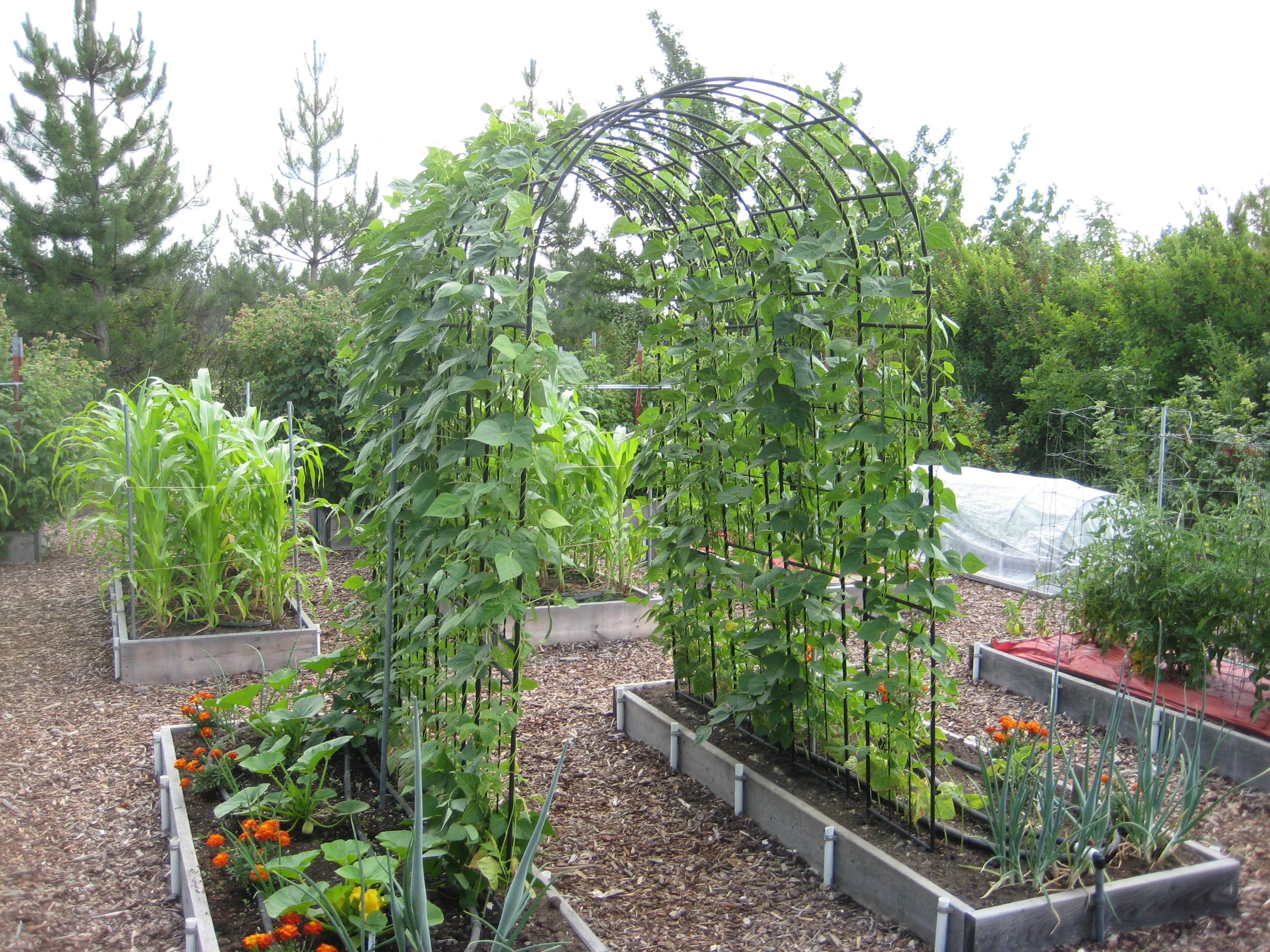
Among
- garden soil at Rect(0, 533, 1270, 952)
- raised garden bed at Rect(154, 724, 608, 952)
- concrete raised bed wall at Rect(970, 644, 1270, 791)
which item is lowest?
garden soil at Rect(0, 533, 1270, 952)

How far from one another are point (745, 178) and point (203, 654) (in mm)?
3469

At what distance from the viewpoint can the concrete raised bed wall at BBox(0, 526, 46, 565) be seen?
6988 millimetres

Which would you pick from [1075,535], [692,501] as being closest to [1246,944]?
[692,501]

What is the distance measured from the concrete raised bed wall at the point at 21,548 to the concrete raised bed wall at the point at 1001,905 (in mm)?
6727

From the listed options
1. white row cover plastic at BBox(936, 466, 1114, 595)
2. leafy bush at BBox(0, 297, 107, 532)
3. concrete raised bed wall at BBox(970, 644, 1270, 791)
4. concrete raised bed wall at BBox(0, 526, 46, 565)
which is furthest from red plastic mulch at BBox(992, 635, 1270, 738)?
concrete raised bed wall at BBox(0, 526, 46, 565)

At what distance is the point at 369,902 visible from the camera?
197cm

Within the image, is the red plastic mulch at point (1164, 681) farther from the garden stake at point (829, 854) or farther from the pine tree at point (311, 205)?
the pine tree at point (311, 205)

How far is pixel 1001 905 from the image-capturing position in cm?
225

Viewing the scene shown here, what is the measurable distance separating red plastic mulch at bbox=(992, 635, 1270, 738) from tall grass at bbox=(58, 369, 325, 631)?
3781mm

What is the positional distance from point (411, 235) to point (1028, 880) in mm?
2521

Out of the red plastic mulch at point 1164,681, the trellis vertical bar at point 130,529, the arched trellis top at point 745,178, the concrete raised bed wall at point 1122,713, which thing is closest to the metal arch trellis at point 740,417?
the arched trellis top at point 745,178

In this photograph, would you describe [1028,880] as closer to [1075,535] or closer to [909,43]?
[1075,535]

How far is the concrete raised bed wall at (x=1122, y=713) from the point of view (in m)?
3.29

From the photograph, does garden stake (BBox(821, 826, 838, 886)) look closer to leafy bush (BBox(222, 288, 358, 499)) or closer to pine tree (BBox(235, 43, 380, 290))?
leafy bush (BBox(222, 288, 358, 499))
